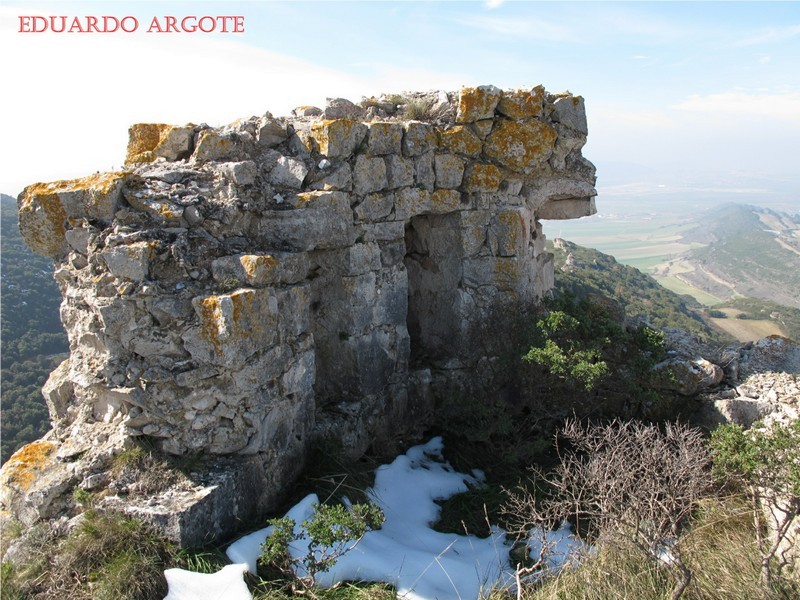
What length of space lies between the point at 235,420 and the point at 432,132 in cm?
354

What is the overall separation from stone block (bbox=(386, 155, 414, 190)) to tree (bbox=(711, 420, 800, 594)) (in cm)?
373

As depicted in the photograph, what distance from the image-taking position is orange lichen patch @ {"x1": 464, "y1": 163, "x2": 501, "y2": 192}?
6.59m

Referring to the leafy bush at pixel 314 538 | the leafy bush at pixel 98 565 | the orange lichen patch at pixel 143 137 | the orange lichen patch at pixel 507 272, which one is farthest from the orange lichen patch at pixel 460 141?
the leafy bush at pixel 98 565

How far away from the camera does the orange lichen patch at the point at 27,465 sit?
15.6ft

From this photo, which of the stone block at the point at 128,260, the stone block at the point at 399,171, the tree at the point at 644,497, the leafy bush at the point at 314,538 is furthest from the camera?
the stone block at the point at 399,171

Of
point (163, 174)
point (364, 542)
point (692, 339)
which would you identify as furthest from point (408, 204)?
point (692, 339)

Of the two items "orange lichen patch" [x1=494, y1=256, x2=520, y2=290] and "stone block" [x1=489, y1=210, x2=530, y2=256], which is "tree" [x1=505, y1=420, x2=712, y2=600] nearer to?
"orange lichen patch" [x1=494, y1=256, x2=520, y2=290]

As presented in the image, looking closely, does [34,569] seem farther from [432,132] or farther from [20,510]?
[432,132]

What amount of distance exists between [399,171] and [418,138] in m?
0.42

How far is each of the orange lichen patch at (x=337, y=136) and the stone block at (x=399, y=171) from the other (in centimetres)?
43

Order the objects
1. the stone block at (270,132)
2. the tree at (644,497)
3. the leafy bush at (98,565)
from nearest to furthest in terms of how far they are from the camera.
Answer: the leafy bush at (98,565)
the tree at (644,497)
the stone block at (270,132)

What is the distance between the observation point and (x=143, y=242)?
4.61m

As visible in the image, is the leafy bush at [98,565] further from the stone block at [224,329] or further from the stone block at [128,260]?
the stone block at [128,260]

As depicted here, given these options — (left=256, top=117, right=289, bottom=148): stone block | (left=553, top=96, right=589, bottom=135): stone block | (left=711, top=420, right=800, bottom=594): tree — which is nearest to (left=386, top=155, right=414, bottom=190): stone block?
(left=256, top=117, right=289, bottom=148): stone block
